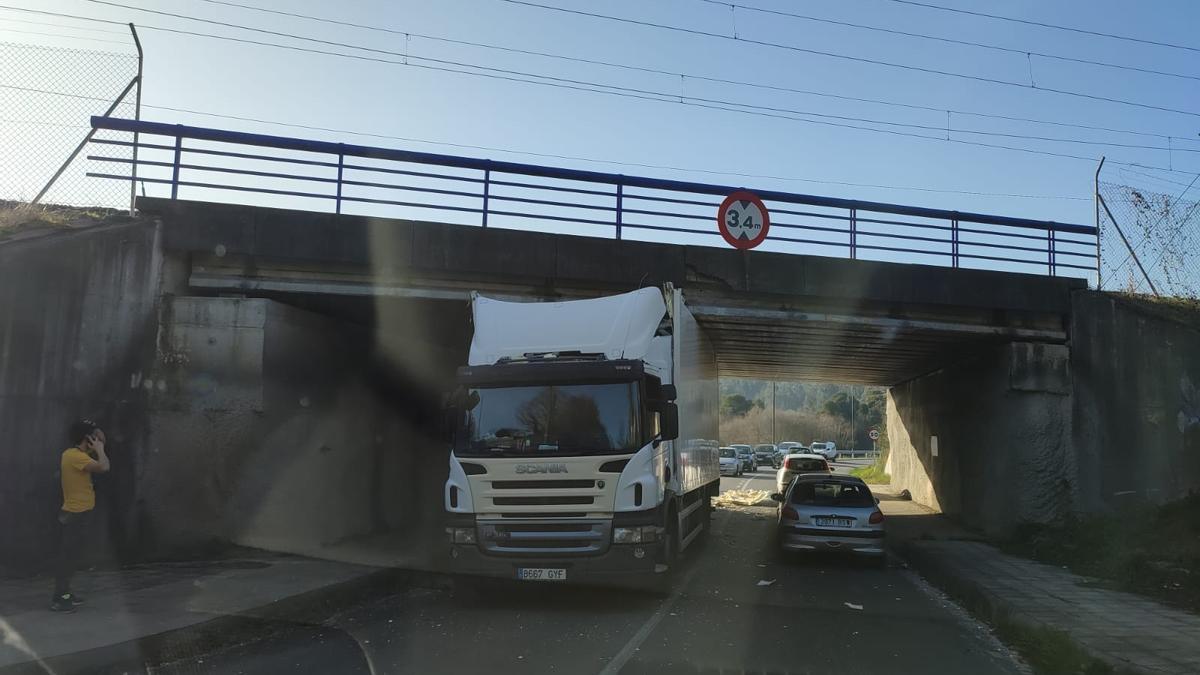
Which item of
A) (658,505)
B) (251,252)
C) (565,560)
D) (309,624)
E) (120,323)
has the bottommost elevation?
(309,624)

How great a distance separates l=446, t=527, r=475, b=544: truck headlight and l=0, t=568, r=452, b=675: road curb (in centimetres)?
136

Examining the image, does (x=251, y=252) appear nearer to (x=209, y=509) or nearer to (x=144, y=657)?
(x=209, y=509)

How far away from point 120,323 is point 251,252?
2129 mm

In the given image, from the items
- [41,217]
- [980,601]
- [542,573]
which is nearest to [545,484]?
[542,573]

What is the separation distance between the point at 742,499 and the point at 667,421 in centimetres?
1968

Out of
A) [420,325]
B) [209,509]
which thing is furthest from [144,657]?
[420,325]

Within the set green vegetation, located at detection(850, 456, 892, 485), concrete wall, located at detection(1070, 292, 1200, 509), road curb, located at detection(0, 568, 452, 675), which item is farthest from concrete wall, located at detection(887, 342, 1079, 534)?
green vegetation, located at detection(850, 456, 892, 485)

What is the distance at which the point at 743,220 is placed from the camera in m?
15.1

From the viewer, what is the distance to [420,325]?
15.9 meters

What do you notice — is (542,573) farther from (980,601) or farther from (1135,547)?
(1135,547)

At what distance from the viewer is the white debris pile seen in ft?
87.2

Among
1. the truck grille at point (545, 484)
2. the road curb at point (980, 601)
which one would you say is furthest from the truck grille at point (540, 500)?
the road curb at point (980, 601)

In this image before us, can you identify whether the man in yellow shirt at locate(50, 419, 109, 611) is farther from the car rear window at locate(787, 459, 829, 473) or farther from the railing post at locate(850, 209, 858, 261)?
the car rear window at locate(787, 459, 829, 473)

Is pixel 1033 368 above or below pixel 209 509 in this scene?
above
